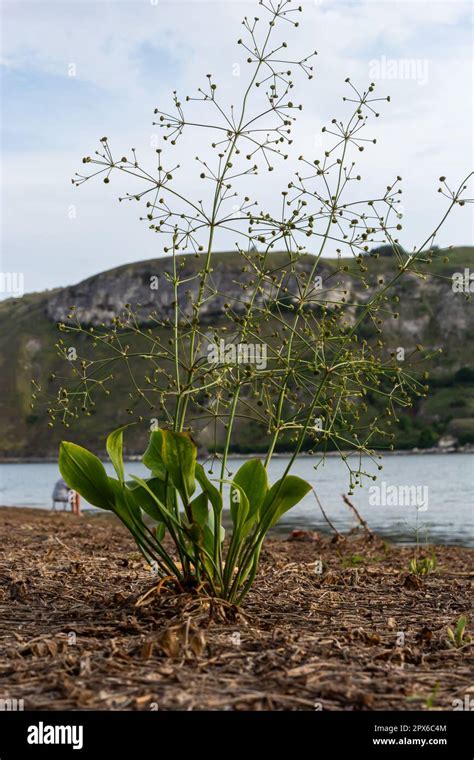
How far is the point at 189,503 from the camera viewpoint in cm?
523

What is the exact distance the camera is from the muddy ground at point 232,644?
362cm

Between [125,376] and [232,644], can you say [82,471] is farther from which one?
[125,376]

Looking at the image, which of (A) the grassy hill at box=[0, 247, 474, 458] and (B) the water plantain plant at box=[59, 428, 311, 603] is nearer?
(B) the water plantain plant at box=[59, 428, 311, 603]

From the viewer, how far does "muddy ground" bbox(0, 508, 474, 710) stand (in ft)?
11.9

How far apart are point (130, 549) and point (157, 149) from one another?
7.08 metres

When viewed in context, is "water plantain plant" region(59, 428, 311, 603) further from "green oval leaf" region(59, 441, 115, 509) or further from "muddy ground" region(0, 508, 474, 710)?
"muddy ground" region(0, 508, 474, 710)

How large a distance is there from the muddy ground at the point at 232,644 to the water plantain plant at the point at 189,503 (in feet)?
0.82

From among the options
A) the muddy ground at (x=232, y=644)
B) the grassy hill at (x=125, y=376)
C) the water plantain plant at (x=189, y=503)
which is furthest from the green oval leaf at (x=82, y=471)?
the grassy hill at (x=125, y=376)

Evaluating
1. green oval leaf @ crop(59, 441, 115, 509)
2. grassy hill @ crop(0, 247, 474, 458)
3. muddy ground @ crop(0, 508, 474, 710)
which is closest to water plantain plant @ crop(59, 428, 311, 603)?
green oval leaf @ crop(59, 441, 115, 509)

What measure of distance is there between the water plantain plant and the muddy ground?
0.82 feet

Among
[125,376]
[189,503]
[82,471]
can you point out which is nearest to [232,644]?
[189,503]

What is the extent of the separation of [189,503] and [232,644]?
1.05m
